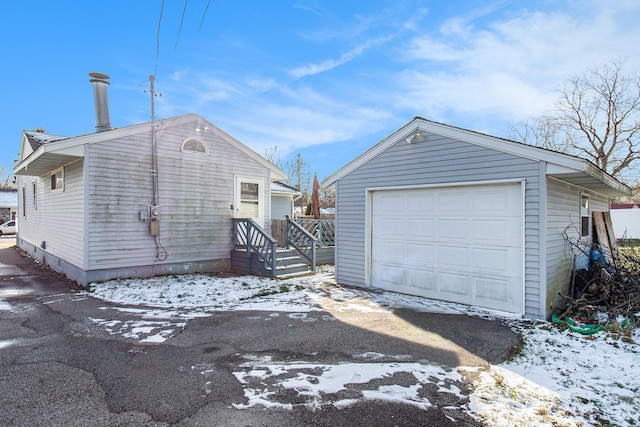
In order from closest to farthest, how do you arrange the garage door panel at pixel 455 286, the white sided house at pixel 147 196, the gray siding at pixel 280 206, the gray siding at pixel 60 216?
the garage door panel at pixel 455 286 < the white sided house at pixel 147 196 < the gray siding at pixel 60 216 < the gray siding at pixel 280 206

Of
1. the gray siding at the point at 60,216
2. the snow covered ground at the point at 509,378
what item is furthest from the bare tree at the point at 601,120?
the gray siding at the point at 60,216

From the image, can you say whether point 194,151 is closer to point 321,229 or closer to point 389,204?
point 321,229

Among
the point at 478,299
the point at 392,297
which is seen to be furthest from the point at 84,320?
the point at 478,299

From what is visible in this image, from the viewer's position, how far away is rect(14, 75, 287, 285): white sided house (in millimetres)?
7820

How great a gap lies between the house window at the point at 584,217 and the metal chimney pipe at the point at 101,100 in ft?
38.8

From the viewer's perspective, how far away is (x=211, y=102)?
12.2m

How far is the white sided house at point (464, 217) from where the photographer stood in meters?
5.50

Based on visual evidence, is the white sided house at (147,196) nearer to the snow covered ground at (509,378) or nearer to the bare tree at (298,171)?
the snow covered ground at (509,378)

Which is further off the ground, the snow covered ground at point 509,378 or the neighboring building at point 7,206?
the neighboring building at point 7,206

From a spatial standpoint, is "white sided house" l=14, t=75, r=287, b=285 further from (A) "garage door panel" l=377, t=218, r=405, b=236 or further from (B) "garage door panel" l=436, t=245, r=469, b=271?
(B) "garage door panel" l=436, t=245, r=469, b=271

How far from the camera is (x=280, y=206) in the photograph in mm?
15961

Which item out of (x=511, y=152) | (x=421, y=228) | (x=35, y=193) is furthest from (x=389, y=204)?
(x=35, y=193)

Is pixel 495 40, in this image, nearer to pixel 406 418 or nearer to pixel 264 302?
pixel 264 302

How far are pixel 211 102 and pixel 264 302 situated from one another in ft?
27.7
